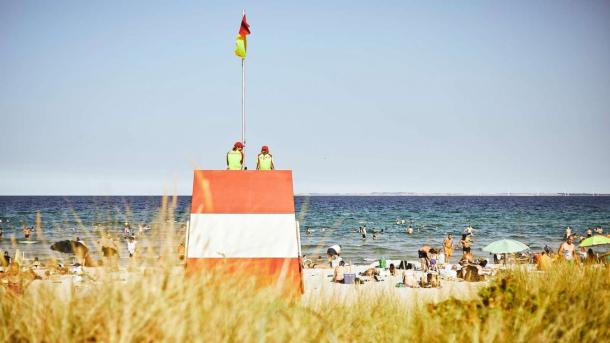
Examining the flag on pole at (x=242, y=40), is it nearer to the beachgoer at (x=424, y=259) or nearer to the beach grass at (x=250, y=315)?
the beach grass at (x=250, y=315)

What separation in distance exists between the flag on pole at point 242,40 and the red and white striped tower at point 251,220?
4.54m

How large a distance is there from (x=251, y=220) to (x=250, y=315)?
16.2ft

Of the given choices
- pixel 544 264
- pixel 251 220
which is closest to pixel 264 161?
pixel 251 220

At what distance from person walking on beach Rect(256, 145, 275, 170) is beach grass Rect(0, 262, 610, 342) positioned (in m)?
4.71

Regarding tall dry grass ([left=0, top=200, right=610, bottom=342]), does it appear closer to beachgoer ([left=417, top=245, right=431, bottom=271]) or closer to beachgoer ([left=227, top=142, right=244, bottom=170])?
beachgoer ([left=227, top=142, right=244, bottom=170])

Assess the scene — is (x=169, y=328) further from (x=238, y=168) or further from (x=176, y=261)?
(x=238, y=168)

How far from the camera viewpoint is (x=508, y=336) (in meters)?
4.57

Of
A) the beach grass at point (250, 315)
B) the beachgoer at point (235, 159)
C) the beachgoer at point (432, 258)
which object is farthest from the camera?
the beachgoer at point (432, 258)

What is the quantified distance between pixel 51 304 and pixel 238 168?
662 cm

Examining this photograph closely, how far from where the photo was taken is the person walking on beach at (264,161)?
10359mm

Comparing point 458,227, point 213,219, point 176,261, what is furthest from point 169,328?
point 458,227

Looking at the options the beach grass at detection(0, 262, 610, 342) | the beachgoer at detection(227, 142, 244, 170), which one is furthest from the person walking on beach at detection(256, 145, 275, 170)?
the beach grass at detection(0, 262, 610, 342)

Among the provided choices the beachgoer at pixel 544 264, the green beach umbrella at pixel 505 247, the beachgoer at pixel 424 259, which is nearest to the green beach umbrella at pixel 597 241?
the green beach umbrella at pixel 505 247

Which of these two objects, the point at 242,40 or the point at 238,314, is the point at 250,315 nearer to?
the point at 238,314
